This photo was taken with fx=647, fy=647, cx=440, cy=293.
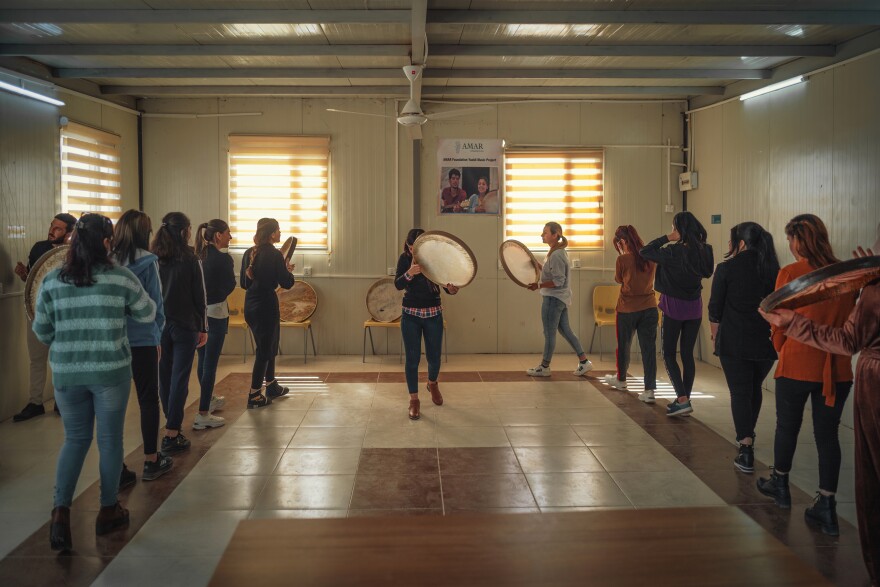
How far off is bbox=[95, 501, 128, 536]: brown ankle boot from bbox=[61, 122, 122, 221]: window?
4195 mm

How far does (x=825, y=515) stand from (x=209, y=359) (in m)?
4.04

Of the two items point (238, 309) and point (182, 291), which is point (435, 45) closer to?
point (182, 291)

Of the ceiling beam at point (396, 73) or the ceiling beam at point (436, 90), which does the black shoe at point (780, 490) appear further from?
the ceiling beam at point (436, 90)

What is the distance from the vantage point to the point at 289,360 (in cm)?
784

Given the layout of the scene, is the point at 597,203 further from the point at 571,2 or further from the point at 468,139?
the point at 571,2

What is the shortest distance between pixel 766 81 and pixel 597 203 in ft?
7.71

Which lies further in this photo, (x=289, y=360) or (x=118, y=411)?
(x=289, y=360)

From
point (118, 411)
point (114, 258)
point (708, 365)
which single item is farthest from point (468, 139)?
point (118, 411)

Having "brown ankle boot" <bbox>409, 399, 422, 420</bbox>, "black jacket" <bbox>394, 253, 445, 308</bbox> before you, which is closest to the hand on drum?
"black jacket" <bbox>394, 253, 445, 308</bbox>

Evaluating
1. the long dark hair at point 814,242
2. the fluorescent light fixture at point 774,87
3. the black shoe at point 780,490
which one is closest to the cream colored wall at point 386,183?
the fluorescent light fixture at point 774,87

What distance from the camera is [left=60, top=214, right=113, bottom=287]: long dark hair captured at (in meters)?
2.88

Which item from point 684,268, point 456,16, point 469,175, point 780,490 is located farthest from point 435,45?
point 780,490

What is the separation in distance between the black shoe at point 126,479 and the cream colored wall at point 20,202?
7.31ft

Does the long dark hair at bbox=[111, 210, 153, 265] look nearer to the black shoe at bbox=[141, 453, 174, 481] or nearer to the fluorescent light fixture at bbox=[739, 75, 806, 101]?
the black shoe at bbox=[141, 453, 174, 481]
